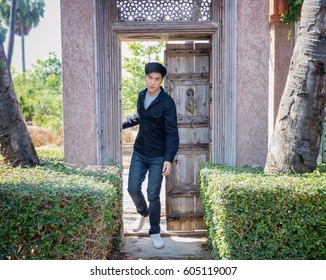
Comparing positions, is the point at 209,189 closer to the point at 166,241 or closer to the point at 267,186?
the point at 267,186

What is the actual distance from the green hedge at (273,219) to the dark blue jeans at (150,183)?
151cm

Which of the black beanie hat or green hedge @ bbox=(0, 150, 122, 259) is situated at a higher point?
the black beanie hat

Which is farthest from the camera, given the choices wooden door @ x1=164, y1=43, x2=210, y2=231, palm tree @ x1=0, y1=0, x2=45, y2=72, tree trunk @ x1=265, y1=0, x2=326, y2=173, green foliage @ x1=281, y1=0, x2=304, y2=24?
palm tree @ x1=0, y1=0, x2=45, y2=72

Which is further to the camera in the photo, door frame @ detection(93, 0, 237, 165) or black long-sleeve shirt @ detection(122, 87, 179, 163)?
door frame @ detection(93, 0, 237, 165)

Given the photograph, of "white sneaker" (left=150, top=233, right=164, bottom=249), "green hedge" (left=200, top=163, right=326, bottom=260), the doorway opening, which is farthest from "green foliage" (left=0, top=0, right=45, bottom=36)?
"green hedge" (left=200, top=163, right=326, bottom=260)

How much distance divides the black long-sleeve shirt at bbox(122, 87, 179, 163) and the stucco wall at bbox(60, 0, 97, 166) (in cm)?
72

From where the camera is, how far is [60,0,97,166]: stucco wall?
5309mm

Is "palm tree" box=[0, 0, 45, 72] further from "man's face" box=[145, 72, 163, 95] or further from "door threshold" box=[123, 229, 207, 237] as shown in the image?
"man's face" box=[145, 72, 163, 95]

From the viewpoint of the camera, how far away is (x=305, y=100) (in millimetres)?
3924

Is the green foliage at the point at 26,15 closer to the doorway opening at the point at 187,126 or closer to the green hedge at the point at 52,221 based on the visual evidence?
the doorway opening at the point at 187,126

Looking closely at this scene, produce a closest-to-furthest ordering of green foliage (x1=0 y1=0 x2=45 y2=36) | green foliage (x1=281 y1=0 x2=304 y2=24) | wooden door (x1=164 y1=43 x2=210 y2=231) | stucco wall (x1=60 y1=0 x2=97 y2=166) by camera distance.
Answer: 1. stucco wall (x1=60 y1=0 x2=97 y2=166)
2. green foliage (x1=281 y1=0 x2=304 y2=24)
3. wooden door (x1=164 y1=43 x2=210 y2=231)
4. green foliage (x1=0 y1=0 x2=45 y2=36)

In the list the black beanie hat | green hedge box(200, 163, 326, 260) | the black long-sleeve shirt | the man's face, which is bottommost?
green hedge box(200, 163, 326, 260)

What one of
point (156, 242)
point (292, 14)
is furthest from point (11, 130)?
point (292, 14)

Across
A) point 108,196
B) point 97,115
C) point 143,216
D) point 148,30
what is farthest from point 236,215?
point 148,30
